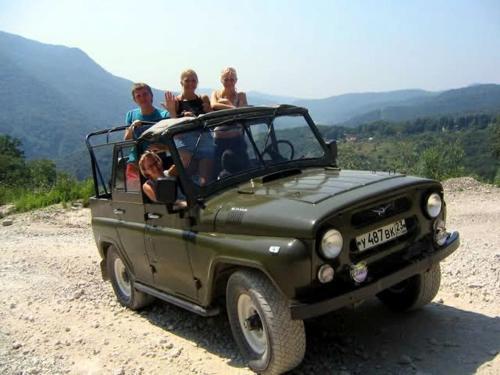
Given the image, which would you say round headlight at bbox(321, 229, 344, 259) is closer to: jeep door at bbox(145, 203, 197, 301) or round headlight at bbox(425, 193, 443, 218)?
round headlight at bbox(425, 193, 443, 218)

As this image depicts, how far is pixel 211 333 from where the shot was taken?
206 inches

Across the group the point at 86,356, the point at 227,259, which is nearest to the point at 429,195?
the point at 227,259

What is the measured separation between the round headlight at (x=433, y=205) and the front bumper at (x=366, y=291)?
0.92 feet

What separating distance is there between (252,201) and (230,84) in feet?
8.39

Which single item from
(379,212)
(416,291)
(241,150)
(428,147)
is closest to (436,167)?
(428,147)

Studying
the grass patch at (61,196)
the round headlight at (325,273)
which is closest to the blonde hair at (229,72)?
the round headlight at (325,273)

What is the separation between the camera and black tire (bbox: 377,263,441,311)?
16.0 feet

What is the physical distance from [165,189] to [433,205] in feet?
7.34

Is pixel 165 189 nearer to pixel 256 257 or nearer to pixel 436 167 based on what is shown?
pixel 256 257

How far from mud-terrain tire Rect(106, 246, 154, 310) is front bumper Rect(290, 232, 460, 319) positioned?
9.39 feet

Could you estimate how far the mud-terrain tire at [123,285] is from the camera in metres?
5.96

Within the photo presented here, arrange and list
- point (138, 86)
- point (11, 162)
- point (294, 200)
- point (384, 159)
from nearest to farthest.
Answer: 1. point (294, 200)
2. point (138, 86)
3. point (384, 159)
4. point (11, 162)

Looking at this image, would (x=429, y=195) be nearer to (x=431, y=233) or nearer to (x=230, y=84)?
(x=431, y=233)

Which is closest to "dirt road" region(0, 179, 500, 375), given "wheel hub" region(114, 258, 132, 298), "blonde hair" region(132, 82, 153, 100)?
"wheel hub" region(114, 258, 132, 298)
